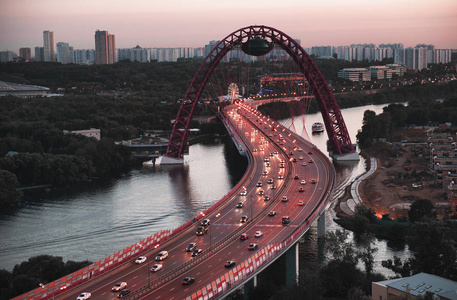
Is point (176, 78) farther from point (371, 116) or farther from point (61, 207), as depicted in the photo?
point (61, 207)

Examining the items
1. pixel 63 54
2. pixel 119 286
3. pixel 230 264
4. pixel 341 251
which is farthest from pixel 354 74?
pixel 119 286

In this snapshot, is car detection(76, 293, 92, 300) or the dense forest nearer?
car detection(76, 293, 92, 300)

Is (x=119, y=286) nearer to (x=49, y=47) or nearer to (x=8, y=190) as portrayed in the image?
(x=8, y=190)

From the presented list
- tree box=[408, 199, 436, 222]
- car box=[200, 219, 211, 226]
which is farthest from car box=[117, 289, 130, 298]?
tree box=[408, 199, 436, 222]

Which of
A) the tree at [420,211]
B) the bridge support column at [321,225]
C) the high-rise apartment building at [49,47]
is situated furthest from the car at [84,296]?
the high-rise apartment building at [49,47]

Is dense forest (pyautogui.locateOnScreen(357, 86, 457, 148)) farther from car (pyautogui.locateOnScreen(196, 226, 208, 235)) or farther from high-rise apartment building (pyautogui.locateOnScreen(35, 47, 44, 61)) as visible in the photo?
high-rise apartment building (pyautogui.locateOnScreen(35, 47, 44, 61))

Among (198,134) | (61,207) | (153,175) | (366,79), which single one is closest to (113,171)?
(153,175)
